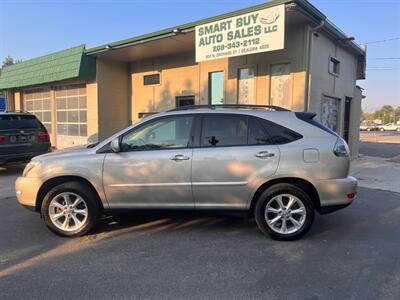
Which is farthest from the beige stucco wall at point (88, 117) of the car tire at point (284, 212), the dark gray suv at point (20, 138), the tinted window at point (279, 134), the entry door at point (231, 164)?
the car tire at point (284, 212)

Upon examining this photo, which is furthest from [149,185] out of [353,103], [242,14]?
[353,103]

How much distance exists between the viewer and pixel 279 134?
4656mm

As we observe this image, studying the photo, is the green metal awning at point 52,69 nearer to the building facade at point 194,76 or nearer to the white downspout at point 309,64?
the building facade at point 194,76

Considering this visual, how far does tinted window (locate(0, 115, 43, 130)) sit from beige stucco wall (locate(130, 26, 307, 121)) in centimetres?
529

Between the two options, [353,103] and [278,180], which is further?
[353,103]

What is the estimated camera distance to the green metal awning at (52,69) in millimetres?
14164

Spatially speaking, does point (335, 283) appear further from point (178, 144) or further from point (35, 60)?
point (35, 60)

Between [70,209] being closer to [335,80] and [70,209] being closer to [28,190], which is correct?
[28,190]

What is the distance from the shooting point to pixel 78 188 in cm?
475

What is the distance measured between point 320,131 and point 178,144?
6.44ft

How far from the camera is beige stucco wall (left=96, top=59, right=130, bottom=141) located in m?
14.6

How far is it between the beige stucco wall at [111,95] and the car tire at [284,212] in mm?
11428

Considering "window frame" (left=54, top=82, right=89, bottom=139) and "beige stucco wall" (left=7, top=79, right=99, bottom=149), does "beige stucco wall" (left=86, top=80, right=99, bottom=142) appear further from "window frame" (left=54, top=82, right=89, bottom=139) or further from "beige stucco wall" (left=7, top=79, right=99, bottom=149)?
"window frame" (left=54, top=82, right=89, bottom=139)

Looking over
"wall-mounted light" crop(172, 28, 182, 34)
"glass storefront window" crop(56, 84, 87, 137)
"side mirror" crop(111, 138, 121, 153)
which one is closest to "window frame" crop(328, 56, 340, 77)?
"wall-mounted light" crop(172, 28, 182, 34)
